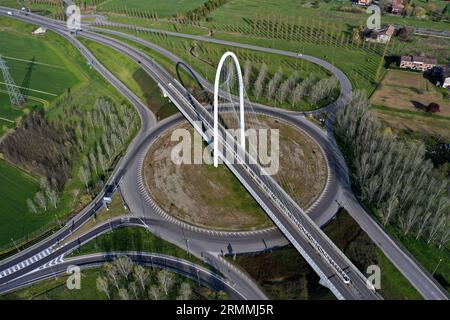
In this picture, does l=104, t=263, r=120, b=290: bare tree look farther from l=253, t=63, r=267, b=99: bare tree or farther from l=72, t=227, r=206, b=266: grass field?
l=253, t=63, r=267, b=99: bare tree

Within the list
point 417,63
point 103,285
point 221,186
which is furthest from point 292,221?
point 417,63

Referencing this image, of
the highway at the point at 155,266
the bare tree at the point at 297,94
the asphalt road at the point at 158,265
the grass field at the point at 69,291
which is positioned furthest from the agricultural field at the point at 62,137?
the bare tree at the point at 297,94

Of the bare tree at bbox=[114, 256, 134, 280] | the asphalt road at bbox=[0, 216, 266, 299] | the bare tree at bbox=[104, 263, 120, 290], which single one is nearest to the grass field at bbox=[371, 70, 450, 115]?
the asphalt road at bbox=[0, 216, 266, 299]

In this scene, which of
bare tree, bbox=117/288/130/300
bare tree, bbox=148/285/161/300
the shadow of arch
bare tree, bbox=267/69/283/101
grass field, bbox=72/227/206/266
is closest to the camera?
bare tree, bbox=117/288/130/300

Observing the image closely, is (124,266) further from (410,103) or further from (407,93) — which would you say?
(407,93)

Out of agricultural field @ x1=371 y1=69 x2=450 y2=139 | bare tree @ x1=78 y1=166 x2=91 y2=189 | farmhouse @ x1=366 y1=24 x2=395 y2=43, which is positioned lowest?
bare tree @ x1=78 y1=166 x2=91 y2=189

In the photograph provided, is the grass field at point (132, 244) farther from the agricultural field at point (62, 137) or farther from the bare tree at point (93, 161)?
the bare tree at point (93, 161)

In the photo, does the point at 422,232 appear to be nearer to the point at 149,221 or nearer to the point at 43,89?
the point at 149,221
